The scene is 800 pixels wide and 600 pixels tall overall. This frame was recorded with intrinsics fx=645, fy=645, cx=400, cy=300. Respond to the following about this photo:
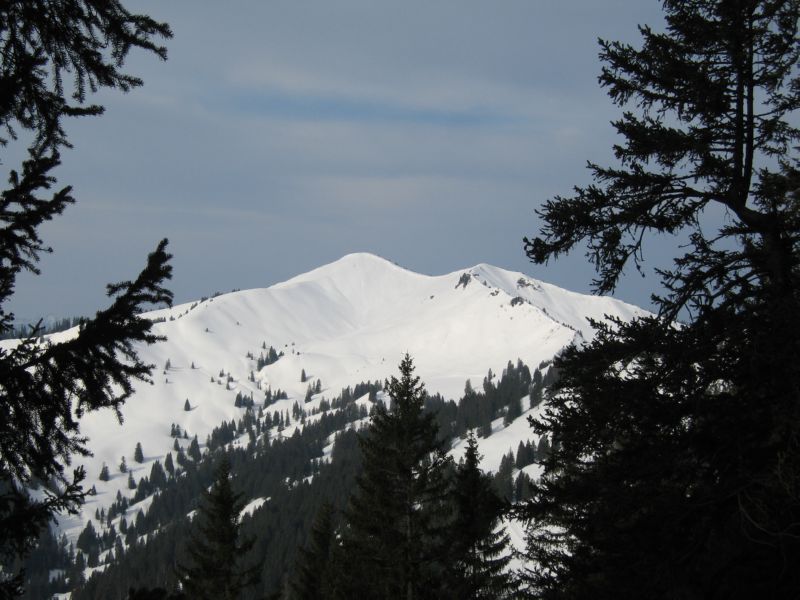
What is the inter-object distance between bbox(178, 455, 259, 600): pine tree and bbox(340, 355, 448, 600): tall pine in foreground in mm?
3643

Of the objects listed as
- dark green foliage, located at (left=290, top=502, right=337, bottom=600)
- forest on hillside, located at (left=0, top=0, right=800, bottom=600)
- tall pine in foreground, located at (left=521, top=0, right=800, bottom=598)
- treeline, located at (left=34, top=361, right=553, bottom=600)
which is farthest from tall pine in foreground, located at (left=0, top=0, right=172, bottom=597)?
treeline, located at (left=34, top=361, right=553, bottom=600)

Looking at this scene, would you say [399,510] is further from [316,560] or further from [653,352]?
[653,352]

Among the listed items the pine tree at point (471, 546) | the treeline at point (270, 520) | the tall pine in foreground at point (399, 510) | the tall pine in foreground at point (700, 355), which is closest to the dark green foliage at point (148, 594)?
the tall pine in foreground at point (700, 355)

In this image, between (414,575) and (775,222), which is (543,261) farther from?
(414,575)

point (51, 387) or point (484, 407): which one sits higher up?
point (484, 407)

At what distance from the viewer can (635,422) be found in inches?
298

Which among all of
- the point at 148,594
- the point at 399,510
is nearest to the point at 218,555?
the point at 399,510

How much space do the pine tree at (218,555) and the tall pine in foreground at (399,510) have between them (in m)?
3.64

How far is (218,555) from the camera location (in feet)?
69.5

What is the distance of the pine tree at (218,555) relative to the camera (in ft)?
67.8

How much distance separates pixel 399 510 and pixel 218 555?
6.81 metres

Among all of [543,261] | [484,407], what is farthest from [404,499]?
[484,407]

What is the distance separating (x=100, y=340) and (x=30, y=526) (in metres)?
1.97

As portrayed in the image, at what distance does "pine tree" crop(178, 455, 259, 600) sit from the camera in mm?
20656
